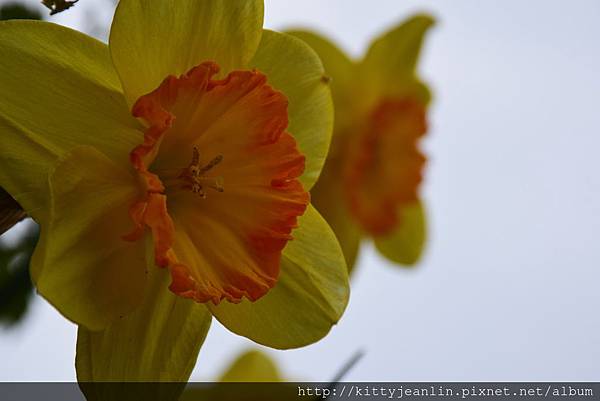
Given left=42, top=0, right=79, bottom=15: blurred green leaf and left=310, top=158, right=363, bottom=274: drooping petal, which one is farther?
left=310, top=158, right=363, bottom=274: drooping petal

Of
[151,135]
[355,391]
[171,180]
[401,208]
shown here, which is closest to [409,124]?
[401,208]

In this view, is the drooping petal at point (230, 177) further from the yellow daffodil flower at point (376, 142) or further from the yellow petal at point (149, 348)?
the yellow daffodil flower at point (376, 142)

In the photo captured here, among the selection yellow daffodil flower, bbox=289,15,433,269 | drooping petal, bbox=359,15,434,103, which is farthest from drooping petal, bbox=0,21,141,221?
drooping petal, bbox=359,15,434,103

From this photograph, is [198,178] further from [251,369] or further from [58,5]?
[251,369]

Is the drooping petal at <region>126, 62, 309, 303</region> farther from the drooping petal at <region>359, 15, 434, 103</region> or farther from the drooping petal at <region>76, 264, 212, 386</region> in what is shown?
the drooping petal at <region>359, 15, 434, 103</region>

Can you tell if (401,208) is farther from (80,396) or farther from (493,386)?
(80,396)

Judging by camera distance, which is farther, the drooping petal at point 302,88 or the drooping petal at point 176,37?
the drooping petal at point 302,88

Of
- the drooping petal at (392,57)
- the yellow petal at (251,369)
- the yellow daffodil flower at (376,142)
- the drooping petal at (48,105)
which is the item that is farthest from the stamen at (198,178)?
the drooping petal at (392,57)
